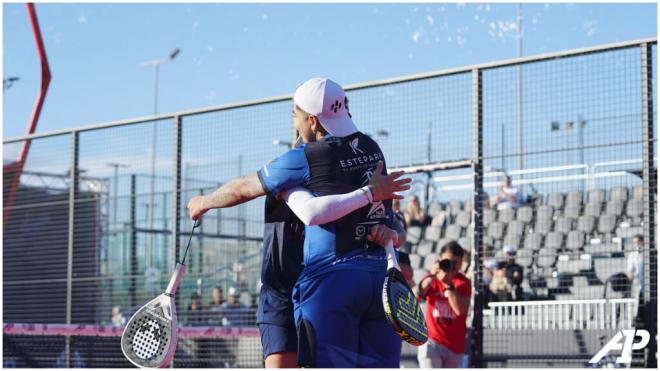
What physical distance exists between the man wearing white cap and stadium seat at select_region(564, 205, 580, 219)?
499cm

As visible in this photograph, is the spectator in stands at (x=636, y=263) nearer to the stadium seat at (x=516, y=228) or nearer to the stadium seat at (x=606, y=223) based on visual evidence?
the stadium seat at (x=606, y=223)

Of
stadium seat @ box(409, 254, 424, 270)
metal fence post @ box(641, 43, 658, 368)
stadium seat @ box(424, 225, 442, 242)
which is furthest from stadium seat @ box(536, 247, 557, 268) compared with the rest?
stadium seat @ box(409, 254, 424, 270)

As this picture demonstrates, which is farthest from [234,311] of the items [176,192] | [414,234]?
[414,234]

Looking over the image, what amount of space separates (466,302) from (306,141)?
4.82m

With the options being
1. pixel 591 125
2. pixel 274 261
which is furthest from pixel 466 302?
pixel 274 261

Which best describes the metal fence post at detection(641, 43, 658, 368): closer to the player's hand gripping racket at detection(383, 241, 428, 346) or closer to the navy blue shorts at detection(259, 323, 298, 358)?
the navy blue shorts at detection(259, 323, 298, 358)

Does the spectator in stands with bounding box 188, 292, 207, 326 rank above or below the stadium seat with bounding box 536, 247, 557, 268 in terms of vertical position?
below

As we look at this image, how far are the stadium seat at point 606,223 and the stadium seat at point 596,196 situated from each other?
8.3 inches

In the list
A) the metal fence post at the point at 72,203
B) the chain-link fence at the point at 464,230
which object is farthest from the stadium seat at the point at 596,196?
the metal fence post at the point at 72,203

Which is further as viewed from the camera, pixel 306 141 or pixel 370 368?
pixel 306 141

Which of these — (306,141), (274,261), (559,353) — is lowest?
(559,353)

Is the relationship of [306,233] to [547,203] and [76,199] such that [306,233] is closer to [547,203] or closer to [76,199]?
[547,203]

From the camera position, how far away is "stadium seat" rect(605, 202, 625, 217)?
9361 millimetres

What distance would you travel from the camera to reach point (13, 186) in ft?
45.0
